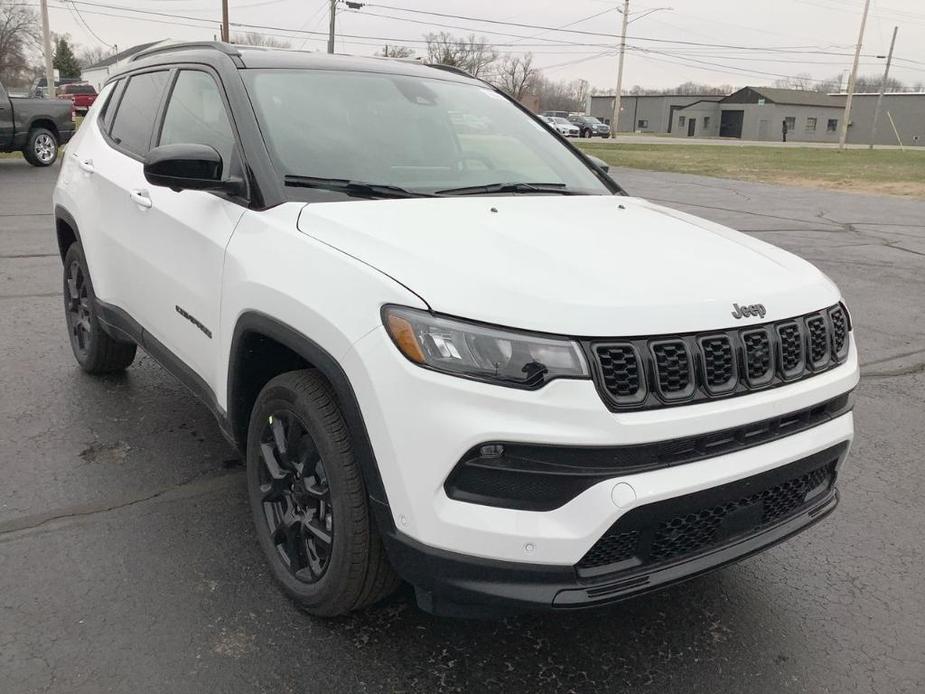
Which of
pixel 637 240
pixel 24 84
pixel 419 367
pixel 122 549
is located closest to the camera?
pixel 419 367

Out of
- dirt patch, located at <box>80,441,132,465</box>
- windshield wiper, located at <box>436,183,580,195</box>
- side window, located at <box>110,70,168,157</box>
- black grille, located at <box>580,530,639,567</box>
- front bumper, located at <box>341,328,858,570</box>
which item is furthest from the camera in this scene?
side window, located at <box>110,70,168,157</box>

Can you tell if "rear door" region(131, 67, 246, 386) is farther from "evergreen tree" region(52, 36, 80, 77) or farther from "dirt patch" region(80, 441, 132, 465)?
"evergreen tree" region(52, 36, 80, 77)

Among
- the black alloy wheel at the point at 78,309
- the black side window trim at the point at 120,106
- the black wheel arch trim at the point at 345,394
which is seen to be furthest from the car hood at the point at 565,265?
the black alloy wheel at the point at 78,309

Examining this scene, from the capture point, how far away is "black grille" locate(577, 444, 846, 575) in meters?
2.03

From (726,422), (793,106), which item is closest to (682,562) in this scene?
(726,422)

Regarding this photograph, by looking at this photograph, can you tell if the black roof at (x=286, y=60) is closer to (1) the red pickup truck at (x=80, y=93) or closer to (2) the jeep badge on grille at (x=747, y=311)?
(2) the jeep badge on grille at (x=747, y=311)

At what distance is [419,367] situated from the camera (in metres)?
1.98

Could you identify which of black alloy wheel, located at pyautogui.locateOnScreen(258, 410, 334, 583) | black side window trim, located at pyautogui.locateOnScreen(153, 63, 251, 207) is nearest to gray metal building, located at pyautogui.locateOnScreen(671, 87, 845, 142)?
black side window trim, located at pyautogui.locateOnScreen(153, 63, 251, 207)

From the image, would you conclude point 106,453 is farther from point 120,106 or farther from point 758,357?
point 758,357

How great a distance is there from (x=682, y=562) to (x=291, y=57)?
2.61 meters

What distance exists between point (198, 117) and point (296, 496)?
1.77m

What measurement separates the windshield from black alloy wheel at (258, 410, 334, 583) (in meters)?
0.91

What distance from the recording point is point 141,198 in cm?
347

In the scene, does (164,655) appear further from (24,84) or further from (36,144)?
(24,84)
